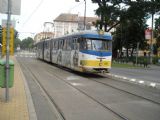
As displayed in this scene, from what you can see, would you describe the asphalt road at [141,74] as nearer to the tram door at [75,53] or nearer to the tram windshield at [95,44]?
the tram windshield at [95,44]

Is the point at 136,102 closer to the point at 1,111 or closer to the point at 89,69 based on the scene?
the point at 1,111

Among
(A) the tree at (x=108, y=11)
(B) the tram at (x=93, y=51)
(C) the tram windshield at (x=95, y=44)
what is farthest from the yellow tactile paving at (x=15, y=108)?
(A) the tree at (x=108, y=11)

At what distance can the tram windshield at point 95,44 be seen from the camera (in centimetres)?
2742

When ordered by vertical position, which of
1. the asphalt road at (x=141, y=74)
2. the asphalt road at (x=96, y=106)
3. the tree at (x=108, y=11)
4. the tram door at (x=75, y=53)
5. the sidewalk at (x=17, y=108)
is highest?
the tree at (x=108, y=11)

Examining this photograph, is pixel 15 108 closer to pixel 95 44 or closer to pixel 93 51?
pixel 93 51

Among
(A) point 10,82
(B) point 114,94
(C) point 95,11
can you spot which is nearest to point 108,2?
(C) point 95,11

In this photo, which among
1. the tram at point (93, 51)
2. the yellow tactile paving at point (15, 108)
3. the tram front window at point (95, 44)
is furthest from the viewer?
the tram front window at point (95, 44)

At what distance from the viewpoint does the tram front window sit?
27406 millimetres

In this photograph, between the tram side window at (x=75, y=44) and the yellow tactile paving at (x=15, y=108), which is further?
the tram side window at (x=75, y=44)

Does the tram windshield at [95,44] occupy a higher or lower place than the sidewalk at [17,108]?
higher

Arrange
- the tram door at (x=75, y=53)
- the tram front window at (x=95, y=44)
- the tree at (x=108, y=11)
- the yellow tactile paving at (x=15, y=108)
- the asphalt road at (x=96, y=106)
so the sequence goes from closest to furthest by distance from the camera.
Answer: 1. the yellow tactile paving at (x=15, y=108)
2. the asphalt road at (x=96, y=106)
3. the tram front window at (x=95, y=44)
4. the tram door at (x=75, y=53)
5. the tree at (x=108, y=11)

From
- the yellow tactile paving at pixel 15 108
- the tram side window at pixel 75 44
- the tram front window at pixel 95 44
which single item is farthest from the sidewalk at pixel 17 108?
the tram side window at pixel 75 44

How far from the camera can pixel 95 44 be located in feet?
90.5

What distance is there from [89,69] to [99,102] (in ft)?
41.8
